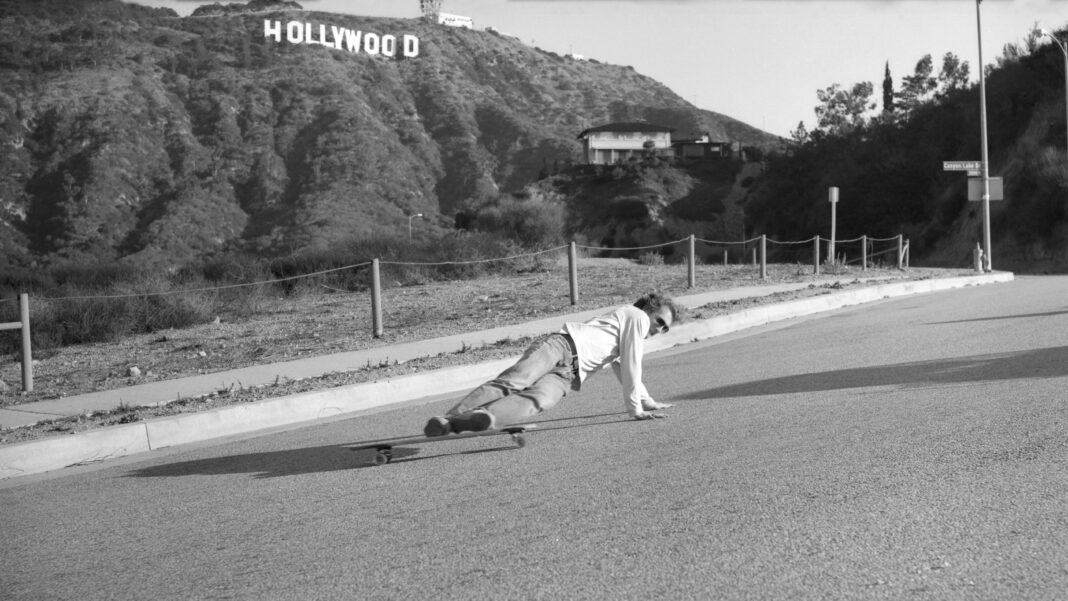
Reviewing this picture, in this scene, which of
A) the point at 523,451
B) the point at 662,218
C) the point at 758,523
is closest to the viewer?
the point at 758,523

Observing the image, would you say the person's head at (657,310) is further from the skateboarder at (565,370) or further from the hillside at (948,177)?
the hillside at (948,177)

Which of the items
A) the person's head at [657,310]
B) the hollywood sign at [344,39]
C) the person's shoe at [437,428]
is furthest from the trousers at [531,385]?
the hollywood sign at [344,39]

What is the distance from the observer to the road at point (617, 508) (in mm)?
4574

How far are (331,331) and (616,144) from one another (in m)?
99.6

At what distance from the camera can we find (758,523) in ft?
17.0

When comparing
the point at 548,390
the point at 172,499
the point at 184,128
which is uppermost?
the point at 184,128

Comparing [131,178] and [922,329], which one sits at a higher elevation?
[131,178]

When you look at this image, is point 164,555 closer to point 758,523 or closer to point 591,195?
point 758,523

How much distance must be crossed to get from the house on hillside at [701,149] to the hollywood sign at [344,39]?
42148 millimetres

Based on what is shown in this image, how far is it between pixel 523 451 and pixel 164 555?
2768 mm

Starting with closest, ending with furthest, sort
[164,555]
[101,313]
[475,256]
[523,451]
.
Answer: [164,555], [523,451], [101,313], [475,256]

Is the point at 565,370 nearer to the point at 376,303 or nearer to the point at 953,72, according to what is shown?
the point at 376,303

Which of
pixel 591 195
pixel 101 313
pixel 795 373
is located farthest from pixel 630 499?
pixel 591 195

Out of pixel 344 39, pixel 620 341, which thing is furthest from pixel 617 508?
pixel 344 39
